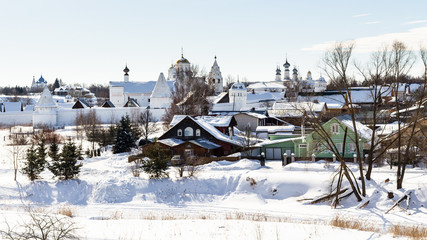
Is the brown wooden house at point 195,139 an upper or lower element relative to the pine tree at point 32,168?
upper

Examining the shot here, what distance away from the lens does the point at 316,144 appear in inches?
1001

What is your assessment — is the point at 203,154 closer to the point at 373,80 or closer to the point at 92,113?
the point at 373,80

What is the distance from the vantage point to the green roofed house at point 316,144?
26.4 meters

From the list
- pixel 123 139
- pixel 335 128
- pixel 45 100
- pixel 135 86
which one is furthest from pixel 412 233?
pixel 135 86

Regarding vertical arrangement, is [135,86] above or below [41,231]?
above

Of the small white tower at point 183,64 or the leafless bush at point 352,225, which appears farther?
the small white tower at point 183,64

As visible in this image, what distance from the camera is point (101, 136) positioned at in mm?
35438

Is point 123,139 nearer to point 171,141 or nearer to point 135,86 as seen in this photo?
point 171,141

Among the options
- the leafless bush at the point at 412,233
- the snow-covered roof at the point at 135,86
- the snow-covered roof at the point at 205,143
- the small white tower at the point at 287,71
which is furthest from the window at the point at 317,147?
the small white tower at the point at 287,71

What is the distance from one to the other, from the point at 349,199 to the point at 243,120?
2671 centimetres

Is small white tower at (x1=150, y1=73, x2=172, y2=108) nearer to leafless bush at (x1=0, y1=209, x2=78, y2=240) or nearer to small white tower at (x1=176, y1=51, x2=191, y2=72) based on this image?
small white tower at (x1=176, y1=51, x2=191, y2=72)

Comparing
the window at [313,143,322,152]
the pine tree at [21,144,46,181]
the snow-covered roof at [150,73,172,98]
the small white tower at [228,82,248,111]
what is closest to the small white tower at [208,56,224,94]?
the snow-covered roof at [150,73,172,98]

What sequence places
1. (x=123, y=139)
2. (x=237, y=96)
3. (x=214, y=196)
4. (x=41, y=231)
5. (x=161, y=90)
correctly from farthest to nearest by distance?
(x=161, y=90), (x=237, y=96), (x=123, y=139), (x=214, y=196), (x=41, y=231)

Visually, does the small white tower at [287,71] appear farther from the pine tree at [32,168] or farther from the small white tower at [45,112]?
the pine tree at [32,168]
